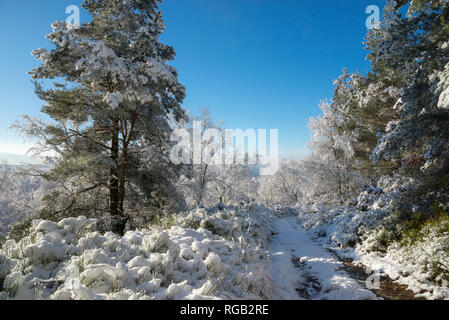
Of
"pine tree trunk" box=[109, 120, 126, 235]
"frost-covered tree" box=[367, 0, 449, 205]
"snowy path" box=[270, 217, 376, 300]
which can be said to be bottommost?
"snowy path" box=[270, 217, 376, 300]

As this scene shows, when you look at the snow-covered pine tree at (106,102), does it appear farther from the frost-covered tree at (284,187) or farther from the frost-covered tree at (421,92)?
the frost-covered tree at (284,187)

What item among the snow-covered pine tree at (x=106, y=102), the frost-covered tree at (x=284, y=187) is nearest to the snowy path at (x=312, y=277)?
the snow-covered pine tree at (x=106, y=102)

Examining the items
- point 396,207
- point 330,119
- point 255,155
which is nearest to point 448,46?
point 396,207

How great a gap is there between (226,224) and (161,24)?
8.27 m

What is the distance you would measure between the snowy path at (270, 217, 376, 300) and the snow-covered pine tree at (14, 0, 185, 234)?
16.2 ft

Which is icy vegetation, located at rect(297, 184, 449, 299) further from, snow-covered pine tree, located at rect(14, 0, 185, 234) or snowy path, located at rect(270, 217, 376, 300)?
snow-covered pine tree, located at rect(14, 0, 185, 234)

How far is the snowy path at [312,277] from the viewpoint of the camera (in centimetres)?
376

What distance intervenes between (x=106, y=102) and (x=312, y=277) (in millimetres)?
7196

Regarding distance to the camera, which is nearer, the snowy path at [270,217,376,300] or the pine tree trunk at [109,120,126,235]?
the snowy path at [270,217,376,300]

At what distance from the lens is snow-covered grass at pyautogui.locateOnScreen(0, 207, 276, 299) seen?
87.8 inches

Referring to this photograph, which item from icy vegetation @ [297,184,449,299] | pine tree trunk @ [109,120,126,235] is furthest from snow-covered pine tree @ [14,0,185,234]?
icy vegetation @ [297,184,449,299]

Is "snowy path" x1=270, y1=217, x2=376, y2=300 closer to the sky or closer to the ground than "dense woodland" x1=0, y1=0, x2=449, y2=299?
closer to the ground

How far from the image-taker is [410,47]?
5.98m

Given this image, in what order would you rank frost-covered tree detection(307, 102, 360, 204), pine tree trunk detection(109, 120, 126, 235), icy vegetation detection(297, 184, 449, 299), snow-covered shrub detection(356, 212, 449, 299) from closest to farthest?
snow-covered shrub detection(356, 212, 449, 299), icy vegetation detection(297, 184, 449, 299), pine tree trunk detection(109, 120, 126, 235), frost-covered tree detection(307, 102, 360, 204)
